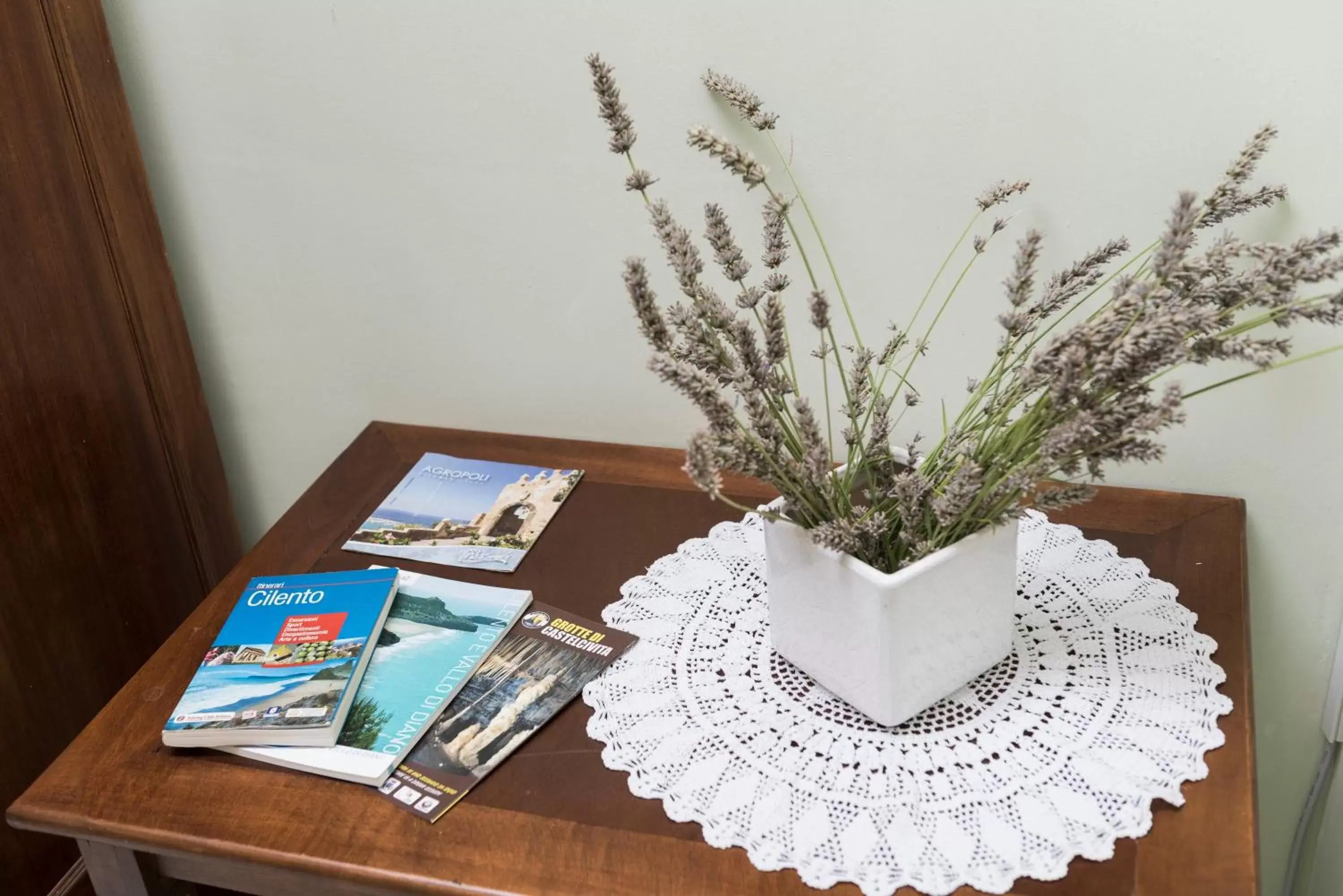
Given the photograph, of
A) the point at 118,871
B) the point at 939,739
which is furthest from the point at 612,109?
the point at 118,871

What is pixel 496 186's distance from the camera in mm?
1259

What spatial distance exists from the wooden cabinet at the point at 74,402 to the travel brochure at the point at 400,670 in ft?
1.03

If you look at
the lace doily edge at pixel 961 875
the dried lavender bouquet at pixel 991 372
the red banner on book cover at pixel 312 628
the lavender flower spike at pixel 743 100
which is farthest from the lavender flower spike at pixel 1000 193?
the red banner on book cover at pixel 312 628

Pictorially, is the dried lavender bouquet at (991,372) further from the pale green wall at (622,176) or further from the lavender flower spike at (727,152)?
the pale green wall at (622,176)

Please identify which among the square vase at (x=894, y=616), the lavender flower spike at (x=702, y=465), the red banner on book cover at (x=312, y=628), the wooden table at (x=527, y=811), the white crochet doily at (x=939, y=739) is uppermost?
the lavender flower spike at (x=702, y=465)

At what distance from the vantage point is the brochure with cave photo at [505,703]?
0.88 meters

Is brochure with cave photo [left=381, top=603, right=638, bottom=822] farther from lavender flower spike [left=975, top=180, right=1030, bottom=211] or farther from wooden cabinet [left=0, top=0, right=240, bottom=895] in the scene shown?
wooden cabinet [left=0, top=0, right=240, bottom=895]

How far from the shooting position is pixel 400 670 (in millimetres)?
1003

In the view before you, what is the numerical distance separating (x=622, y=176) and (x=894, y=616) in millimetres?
596

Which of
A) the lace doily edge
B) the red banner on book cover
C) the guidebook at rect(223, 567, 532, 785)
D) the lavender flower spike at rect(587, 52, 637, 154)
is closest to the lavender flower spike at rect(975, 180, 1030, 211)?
the lavender flower spike at rect(587, 52, 637, 154)

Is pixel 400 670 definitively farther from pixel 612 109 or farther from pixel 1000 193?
pixel 1000 193

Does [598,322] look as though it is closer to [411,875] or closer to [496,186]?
[496,186]

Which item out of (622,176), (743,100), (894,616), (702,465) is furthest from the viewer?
(622,176)

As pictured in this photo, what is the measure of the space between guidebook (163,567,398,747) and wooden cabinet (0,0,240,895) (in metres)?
0.33
